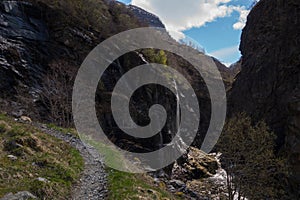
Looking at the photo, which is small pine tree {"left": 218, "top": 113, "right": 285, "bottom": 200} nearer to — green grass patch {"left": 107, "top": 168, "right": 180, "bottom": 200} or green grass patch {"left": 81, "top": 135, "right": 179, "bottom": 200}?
green grass patch {"left": 81, "top": 135, "right": 179, "bottom": 200}

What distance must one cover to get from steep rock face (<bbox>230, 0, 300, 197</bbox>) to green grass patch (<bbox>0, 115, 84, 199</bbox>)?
26.4 meters

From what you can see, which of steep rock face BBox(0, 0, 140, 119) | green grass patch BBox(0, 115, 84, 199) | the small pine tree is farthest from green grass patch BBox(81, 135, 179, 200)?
steep rock face BBox(0, 0, 140, 119)

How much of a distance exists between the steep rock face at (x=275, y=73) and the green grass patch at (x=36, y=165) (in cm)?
2635

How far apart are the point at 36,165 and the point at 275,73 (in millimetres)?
44700

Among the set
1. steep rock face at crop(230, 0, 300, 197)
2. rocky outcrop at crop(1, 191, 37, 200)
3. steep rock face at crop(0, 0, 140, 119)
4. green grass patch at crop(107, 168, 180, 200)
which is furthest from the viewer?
steep rock face at crop(230, 0, 300, 197)

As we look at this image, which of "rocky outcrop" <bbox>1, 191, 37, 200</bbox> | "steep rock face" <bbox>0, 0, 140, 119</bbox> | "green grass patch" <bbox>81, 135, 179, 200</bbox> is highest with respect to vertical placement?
"steep rock face" <bbox>0, 0, 140, 119</bbox>

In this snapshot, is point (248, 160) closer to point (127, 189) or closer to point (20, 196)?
point (127, 189)

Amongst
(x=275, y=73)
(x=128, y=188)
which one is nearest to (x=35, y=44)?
(x=128, y=188)

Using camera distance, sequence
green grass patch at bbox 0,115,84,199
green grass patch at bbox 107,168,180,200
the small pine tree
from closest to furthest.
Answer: green grass patch at bbox 0,115,84,199 → green grass patch at bbox 107,168,180,200 → the small pine tree

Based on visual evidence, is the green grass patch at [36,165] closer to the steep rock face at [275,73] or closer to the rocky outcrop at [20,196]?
the rocky outcrop at [20,196]

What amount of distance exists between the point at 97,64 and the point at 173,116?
18803 mm

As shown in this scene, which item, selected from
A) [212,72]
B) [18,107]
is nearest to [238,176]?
[18,107]

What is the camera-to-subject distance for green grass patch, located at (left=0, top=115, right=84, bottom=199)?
31.4 ft

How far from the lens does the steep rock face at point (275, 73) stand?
35062mm
